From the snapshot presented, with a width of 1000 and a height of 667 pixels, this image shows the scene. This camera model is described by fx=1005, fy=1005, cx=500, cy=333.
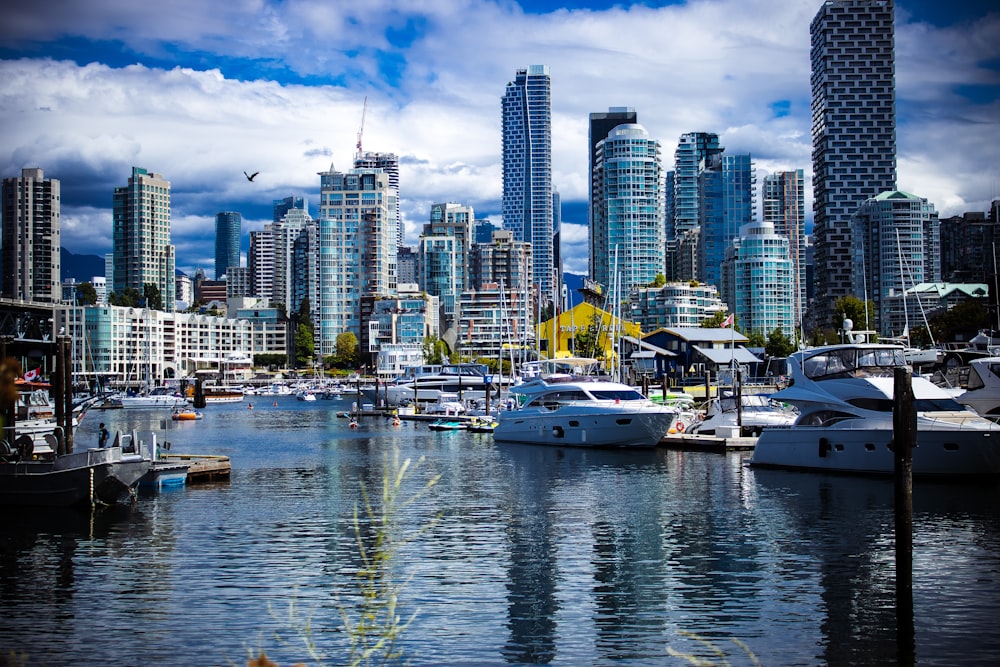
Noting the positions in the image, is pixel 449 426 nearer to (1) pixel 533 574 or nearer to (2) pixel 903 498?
(1) pixel 533 574

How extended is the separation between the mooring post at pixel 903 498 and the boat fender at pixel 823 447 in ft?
85.1

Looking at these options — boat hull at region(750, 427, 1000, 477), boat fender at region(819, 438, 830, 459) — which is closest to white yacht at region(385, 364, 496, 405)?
boat hull at region(750, 427, 1000, 477)

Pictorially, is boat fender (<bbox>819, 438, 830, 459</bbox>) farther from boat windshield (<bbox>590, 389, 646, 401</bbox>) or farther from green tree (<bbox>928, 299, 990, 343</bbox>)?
green tree (<bbox>928, 299, 990, 343</bbox>)

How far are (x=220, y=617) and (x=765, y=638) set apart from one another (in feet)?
41.3

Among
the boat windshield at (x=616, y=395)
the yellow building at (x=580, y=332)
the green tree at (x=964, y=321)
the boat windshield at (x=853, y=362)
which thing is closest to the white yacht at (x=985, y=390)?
the boat windshield at (x=853, y=362)

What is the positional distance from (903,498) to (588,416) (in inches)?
1695

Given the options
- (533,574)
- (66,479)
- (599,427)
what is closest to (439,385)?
(599,427)

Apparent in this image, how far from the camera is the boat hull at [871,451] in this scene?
42.8m

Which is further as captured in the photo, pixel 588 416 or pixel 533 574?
pixel 588 416

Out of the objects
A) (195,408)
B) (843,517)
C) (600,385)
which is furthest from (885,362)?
(195,408)

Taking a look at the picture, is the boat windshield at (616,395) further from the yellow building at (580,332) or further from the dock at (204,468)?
the yellow building at (580,332)

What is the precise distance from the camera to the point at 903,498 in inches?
862

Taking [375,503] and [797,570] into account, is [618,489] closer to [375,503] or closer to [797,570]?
[375,503]

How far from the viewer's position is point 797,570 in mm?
28047
